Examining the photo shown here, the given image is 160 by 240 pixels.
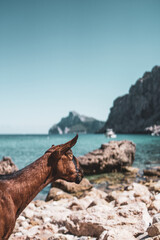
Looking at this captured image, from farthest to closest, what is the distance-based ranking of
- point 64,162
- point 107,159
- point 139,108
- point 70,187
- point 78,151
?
point 139,108
point 78,151
point 107,159
point 70,187
point 64,162

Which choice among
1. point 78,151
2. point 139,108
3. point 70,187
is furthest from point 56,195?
point 139,108

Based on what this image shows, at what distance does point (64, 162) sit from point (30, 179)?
63 cm

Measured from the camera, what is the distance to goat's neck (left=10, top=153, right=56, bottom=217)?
366cm

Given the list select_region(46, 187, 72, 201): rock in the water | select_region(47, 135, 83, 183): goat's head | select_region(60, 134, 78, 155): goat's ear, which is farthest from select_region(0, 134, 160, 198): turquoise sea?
select_region(60, 134, 78, 155): goat's ear

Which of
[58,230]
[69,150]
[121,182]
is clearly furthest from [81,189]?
[69,150]

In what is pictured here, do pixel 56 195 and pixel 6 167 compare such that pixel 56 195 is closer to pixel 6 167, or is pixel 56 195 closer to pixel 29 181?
pixel 6 167

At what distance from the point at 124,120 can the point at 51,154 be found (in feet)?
578

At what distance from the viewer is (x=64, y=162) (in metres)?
4.00

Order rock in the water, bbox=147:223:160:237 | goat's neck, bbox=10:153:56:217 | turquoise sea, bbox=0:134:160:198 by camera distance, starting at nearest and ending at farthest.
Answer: goat's neck, bbox=10:153:56:217 < rock in the water, bbox=147:223:160:237 < turquoise sea, bbox=0:134:160:198

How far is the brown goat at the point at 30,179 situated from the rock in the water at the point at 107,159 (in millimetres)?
Answer: 17193

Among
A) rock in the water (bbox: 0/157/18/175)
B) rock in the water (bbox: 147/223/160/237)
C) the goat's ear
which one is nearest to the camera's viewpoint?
the goat's ear

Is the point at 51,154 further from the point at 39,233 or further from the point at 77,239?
the point at 39,233

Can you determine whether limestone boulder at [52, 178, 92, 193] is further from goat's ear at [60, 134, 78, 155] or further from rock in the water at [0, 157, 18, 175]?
goat's ear at [60, 134, 78, 155]

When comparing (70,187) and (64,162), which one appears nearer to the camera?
(64,162)
